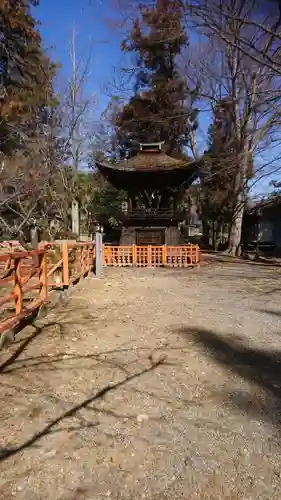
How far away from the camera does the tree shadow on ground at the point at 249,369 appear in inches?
131

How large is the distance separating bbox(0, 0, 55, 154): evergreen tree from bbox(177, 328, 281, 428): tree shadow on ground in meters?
15.4

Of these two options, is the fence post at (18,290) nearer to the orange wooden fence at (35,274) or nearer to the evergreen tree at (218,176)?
the orange wooden fence at (35,274)

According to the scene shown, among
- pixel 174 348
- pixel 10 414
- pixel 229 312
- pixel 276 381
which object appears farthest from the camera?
pixel 229 312

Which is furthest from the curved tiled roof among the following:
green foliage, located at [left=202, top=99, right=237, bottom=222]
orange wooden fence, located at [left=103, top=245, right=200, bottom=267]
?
orange wooden fence, located at [left=103, top=245, right=200, bottom=267]

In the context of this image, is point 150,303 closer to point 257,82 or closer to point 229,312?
point 229,312

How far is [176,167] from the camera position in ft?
66.5

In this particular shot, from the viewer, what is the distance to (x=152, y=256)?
1753 cm

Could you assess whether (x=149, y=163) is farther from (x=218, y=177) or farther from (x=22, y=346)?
(x=22, y=346)

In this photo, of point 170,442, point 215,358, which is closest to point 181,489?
point 170,442

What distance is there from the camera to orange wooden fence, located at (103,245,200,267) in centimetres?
1720

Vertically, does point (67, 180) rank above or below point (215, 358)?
above

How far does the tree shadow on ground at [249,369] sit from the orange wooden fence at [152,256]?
37.5 ft

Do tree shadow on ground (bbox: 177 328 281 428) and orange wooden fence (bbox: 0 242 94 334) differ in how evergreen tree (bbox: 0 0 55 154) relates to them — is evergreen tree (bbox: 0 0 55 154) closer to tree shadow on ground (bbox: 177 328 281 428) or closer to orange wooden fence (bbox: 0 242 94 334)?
orange wooden fence (bbox: 0 242 94 334)

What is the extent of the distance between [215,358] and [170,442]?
76.4 inches
